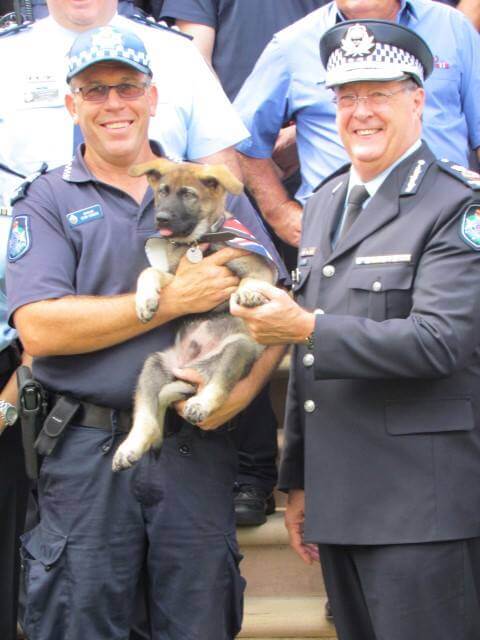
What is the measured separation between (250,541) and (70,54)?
7.33ft

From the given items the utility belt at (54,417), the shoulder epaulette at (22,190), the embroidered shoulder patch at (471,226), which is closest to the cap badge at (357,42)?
the embroidered shoulder patch at (471,226)

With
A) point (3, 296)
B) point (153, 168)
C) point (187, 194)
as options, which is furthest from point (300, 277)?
point (3, 296)

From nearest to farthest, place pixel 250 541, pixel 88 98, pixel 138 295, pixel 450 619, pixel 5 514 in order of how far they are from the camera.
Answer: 1. pixel 450 619
2. pixel 138 295
3. pixel 88 98
4. pixel 5 514
5. pixel 250 541

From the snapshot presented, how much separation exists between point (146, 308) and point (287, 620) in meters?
1.85

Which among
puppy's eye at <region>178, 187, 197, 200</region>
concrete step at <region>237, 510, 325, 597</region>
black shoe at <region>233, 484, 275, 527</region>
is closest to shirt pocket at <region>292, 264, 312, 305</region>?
puppy's eye at <region>178, 187, 197, 200</region>

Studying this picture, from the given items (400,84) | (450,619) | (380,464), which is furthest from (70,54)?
(450,619)

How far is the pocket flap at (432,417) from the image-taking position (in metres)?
2.88

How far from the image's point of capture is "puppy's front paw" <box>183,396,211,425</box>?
10.6 ft

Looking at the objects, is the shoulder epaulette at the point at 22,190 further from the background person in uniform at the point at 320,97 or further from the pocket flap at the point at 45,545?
the background person in uniform at the point at 320,97

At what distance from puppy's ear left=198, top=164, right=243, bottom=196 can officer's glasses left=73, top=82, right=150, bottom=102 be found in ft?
1.16

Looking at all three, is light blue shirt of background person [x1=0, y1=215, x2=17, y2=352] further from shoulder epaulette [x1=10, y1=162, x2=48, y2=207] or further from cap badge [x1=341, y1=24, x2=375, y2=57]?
cap badge [x1=341, y1=24, x2=375, y2=57]

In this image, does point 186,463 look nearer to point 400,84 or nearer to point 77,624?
point 77,624

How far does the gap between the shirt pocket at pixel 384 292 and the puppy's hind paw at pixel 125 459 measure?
833 millimetres

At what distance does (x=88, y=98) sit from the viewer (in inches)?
135
